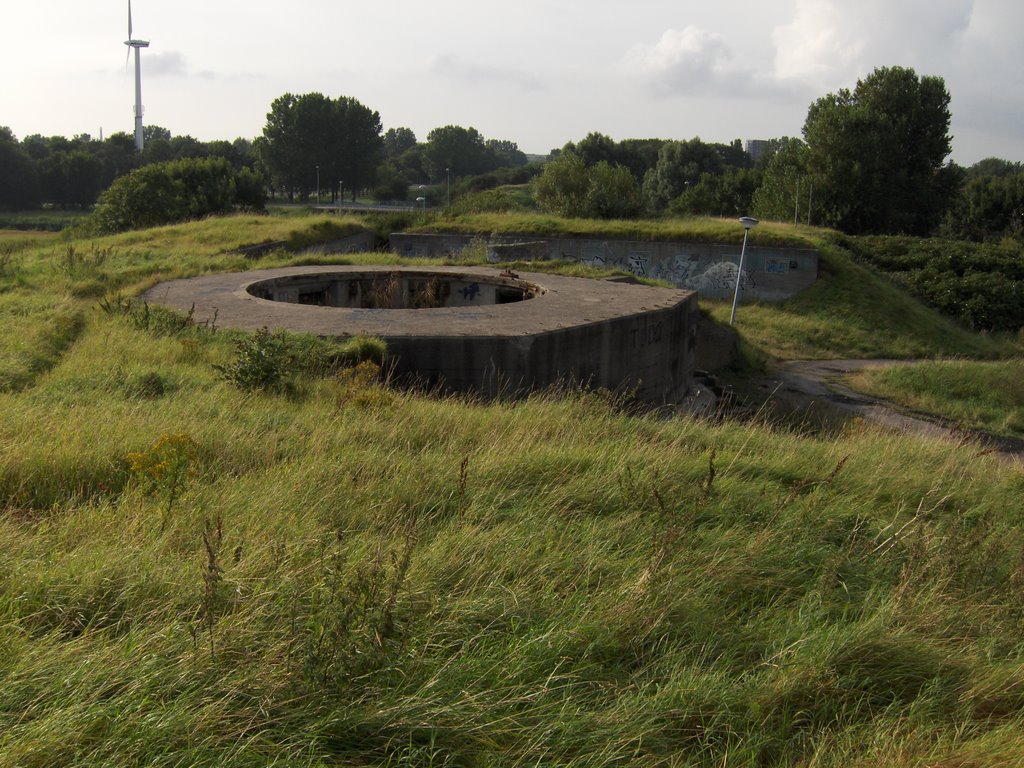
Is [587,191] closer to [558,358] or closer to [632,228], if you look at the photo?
[632,228]

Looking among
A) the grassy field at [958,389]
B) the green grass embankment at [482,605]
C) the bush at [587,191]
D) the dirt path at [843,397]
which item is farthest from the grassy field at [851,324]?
the green grass embankment at [482,605]

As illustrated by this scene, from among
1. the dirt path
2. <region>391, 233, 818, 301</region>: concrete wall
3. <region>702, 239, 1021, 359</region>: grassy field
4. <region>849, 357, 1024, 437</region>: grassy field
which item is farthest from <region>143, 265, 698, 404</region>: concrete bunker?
<region>391, 233, 818, 301</region>: concrete wall

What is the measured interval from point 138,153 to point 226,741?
80.0 m

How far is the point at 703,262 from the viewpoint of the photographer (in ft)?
86.1

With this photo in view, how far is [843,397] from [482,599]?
15.1 metres

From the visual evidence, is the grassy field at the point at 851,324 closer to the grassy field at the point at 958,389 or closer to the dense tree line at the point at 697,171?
the grassy field at the point at 958,389

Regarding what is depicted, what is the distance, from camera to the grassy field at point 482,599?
254cm

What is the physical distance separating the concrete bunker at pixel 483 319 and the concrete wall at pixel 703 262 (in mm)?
9169

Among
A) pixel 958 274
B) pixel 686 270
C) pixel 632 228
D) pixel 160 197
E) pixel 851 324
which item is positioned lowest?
pixel 851 324

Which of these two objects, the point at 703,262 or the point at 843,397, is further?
the point at 703,262

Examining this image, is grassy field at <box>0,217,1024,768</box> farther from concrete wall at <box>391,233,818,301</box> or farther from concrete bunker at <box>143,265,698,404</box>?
concrete wall at <box>391,233,818,301</box>

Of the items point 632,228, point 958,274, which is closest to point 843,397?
point 632,228

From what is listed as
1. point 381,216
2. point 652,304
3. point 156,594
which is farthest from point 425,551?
point 381,216

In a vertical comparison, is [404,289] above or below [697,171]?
below
